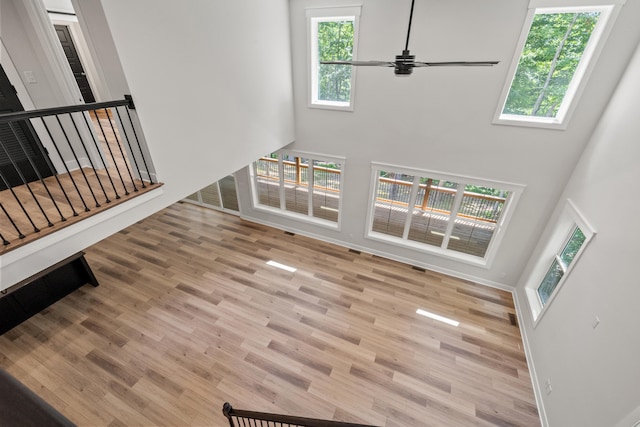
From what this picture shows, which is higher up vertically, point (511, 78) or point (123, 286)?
point (511, 78)

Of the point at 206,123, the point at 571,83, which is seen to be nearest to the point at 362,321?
the point at 206,123

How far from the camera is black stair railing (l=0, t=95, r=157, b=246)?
2.26 meters

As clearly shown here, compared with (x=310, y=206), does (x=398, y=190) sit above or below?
above

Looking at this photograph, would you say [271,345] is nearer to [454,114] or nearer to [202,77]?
[202,77]

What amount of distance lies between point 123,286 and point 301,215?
3.85m

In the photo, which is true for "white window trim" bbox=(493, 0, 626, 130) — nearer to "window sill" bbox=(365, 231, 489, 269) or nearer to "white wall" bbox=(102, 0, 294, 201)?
"window sill" bbox=(365, 231, 489, 269)

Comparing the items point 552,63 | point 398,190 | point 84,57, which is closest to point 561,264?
point 552,63

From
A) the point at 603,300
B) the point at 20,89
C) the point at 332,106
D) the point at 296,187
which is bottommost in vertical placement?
the point at 296,187

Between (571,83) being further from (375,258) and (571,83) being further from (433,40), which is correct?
(375,258)

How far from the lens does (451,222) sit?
5059mm

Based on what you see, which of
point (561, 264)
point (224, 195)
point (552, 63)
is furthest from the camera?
point (224, 195)

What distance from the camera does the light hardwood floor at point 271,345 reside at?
3408 millimetres

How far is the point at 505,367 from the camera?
3867mm

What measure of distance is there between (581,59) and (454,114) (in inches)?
60.3
